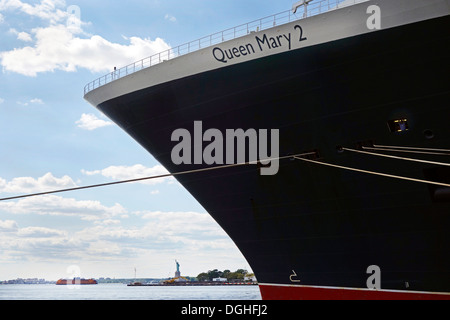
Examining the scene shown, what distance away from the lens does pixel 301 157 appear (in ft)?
48.0

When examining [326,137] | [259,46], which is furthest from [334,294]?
[259,46]

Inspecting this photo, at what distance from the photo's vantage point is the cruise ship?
488 inches

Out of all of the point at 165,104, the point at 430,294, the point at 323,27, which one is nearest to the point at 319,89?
the point at 323,27

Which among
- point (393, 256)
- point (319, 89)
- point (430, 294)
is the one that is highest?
point (319, 89)

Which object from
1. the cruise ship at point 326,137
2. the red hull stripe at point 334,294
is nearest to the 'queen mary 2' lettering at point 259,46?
the cruise ship at point 326,137

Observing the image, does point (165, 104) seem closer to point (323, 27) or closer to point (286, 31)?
point (286, 31)

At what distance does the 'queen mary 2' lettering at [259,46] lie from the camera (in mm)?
13219

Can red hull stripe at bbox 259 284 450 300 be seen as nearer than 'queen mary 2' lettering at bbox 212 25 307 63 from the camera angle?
No

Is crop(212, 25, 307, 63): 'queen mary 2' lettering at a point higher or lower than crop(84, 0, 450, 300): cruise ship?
higher

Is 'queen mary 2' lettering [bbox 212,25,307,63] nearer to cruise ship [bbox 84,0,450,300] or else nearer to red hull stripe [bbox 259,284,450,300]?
cruise ship [bbox 84,0,450,300]

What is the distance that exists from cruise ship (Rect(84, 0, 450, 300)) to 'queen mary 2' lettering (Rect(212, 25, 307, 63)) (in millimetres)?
32

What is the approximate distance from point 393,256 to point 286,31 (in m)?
7.30

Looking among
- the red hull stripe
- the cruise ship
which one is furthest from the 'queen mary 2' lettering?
the red hull stripe
